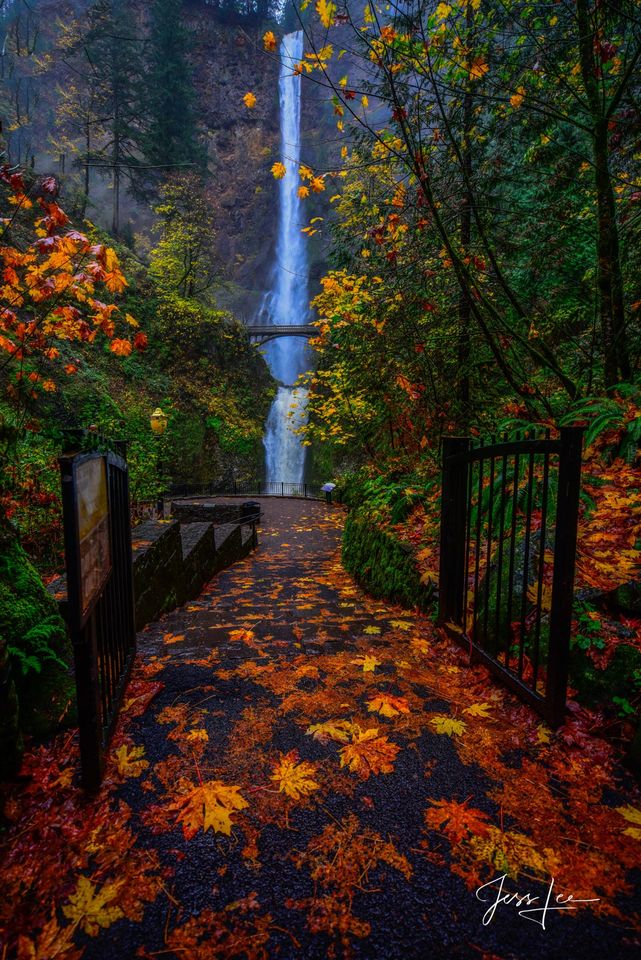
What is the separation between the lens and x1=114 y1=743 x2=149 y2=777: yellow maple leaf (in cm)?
187

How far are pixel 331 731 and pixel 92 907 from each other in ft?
3.60

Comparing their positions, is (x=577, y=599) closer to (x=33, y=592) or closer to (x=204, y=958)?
(x=204, y=958)

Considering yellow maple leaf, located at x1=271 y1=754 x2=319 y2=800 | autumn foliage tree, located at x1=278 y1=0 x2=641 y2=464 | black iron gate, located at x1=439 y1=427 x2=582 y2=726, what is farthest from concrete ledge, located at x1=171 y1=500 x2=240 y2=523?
Result: yellow maple leaf, located at x1=271 y1=754 x2=319 y2=800

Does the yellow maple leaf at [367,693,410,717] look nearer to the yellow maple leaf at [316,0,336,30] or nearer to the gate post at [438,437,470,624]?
the gate post at [438,437,470,624]

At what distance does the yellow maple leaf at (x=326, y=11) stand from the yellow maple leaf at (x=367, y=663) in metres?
4.38

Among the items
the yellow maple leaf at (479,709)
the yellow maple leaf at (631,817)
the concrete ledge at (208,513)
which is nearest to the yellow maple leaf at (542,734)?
the yellow maple leaf at (479,709)

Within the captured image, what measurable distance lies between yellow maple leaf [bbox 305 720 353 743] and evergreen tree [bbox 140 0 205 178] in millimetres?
29404

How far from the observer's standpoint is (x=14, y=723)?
5.91 feet

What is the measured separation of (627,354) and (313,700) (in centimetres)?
447

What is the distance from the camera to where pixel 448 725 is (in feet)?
7.25

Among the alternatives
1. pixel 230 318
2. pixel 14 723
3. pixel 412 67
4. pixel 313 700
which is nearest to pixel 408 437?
pixel 412 67

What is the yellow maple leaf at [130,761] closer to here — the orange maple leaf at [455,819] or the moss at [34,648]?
the moss at [34,648]

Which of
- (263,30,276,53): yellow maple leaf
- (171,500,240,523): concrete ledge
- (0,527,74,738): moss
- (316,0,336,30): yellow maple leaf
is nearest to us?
(0,527,74,738): moss

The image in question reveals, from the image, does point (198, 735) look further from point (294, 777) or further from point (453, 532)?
point (453, 532)
